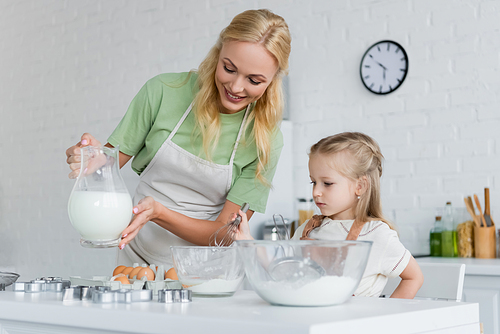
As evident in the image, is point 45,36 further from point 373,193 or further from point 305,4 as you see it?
point 373,193

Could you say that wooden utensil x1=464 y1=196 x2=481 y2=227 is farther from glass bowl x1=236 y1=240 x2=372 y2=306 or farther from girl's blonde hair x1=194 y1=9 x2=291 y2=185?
glass bowl x1=236 y1=240 x2=372 y2=306

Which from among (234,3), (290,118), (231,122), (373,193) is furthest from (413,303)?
(234,3)

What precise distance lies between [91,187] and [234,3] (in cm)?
262

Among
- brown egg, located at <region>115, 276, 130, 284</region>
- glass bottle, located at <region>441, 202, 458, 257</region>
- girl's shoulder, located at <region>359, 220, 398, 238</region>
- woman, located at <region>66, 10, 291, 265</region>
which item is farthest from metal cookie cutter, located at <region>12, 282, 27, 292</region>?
glass bottle, located at <region>441, 202, 458, 257</region>

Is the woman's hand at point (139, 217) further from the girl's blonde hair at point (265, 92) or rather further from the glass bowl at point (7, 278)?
the girl's blonde hair at point (265, 92)

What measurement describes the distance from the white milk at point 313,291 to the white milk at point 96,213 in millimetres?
357

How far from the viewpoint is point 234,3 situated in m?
3.38

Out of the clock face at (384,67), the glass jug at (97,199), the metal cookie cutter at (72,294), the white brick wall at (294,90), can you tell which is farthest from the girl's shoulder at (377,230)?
the clock face at (384,67)

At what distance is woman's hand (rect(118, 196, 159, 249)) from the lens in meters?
1.08

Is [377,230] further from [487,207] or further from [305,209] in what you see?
[305,209]

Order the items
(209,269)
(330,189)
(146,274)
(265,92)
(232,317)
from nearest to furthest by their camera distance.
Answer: (232,317), (209,269), (146,274), (330,189), (265,92)

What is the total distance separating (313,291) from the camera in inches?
29.5

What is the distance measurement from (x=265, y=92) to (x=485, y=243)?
1.45 m

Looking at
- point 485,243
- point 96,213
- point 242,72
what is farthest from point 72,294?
point 485,243
